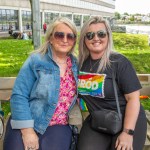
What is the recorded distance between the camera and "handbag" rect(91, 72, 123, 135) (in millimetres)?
2619

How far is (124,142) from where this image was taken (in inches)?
101

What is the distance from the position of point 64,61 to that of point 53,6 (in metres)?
50.6

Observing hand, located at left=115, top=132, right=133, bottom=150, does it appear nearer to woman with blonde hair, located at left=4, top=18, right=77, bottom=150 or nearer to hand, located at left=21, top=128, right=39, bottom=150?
woman with blonde hair, located at left=4, top=18, right=77, bottom=150

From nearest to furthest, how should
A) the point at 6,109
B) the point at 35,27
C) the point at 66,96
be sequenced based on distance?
the point at 66,96
the point at 35,27
the point at 6,109

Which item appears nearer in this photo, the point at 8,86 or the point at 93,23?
the point at 93,23

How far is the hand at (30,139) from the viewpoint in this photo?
8.25 feet

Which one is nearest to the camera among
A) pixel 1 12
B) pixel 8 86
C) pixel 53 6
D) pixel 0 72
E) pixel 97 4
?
A: pixel 8 86

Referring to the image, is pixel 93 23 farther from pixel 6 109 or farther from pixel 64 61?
pixel 6 109

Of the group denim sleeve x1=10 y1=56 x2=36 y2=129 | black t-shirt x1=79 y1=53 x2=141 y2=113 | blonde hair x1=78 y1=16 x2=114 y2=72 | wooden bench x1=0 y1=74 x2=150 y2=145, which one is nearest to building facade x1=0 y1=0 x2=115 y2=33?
wooden bench x1=0 y1=74 x2=150 y2=145

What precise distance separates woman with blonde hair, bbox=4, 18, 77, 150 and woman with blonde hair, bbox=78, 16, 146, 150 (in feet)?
0.50

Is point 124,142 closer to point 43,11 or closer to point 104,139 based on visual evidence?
point 104,139

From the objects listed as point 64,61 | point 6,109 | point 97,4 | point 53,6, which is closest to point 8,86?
point 64,61

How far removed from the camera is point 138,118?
2746 mm

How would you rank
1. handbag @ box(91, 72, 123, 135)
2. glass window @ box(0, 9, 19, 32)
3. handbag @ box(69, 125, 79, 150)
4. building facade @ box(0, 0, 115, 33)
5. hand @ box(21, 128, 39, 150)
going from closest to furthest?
hand @ box(21, 128, 39, 150) → handbag @ box(91, 72, 123, 135) → handbag @ box(69, 125, 79, 150) → glass window @ box(0, 9, 19, 32) → building facade @ box(0, 0, 115, 33)
